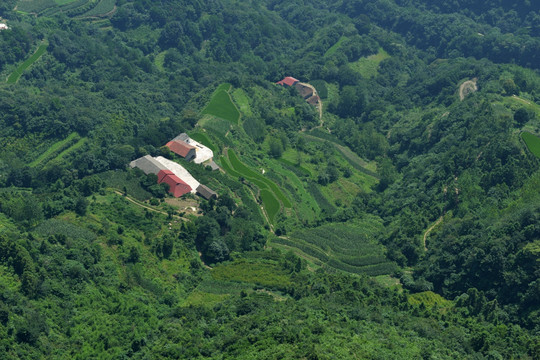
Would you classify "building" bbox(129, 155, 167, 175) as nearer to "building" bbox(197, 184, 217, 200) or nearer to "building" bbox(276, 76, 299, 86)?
"building" bbox(197, 184, 217, 200)

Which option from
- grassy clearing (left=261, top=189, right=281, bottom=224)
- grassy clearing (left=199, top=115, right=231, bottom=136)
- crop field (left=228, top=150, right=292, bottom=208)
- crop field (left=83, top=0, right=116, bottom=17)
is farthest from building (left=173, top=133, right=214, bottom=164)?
crop field (left=83, top=0, right=116, bottom=17)

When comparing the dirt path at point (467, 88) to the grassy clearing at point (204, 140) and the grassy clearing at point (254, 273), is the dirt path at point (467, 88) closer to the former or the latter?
the grassy clearing at point (204, 140)

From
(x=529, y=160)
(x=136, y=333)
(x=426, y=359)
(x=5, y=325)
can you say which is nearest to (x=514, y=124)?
(x=529, y=160)

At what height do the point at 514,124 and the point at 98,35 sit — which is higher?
the point at 514,124

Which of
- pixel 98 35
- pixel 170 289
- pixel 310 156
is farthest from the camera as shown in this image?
pixel 98 35

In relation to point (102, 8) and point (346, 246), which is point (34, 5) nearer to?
point (102, 8)

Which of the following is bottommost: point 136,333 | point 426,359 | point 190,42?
point 190,42

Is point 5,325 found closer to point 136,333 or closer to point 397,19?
point 136,333
